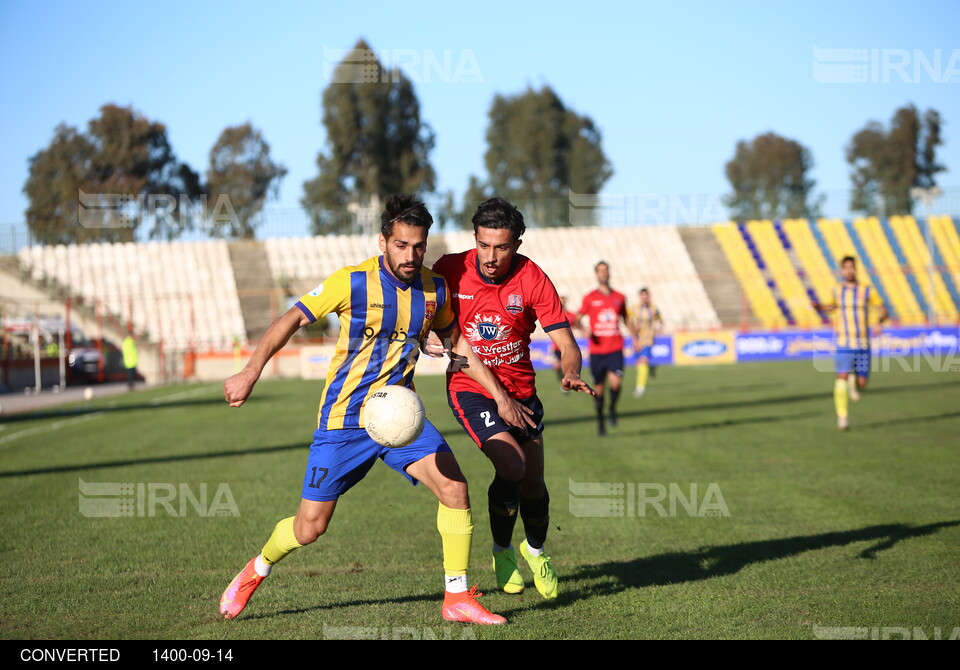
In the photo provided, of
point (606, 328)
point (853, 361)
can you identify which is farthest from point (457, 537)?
point (853, 361)

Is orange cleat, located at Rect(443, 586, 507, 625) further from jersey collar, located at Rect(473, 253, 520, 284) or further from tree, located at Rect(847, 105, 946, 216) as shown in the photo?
tree, located at Rect(847, 105, 946, 216)

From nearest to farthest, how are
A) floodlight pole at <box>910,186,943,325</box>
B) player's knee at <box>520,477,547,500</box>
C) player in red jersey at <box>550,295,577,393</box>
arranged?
player's knee at <box>520,477,547,500</box>
player in red jersey at <box>550,295,577,393</box>
floodlight pole at <box>910,186,943,325</box>

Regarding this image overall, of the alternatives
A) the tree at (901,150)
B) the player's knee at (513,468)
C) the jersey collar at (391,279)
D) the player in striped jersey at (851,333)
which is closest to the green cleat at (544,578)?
the player's knee at (513,468)

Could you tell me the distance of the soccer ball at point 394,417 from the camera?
4.93 m

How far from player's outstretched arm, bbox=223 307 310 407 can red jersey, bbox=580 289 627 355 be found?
1022cm

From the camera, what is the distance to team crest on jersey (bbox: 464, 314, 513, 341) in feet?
19.0

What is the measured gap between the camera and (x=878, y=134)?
83312 mm

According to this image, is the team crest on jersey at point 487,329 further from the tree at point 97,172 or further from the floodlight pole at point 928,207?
the tree at point 97,172

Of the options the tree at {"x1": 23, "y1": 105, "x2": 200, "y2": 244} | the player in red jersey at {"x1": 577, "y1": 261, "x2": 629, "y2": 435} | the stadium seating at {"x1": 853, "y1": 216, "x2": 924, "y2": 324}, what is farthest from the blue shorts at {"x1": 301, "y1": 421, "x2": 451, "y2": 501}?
the tree at {"x1": 23, "y1": 105, "x2": 200, "y2": 244}

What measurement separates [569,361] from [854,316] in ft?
32.9

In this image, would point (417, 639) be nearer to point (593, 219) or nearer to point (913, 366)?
point (913, 366)

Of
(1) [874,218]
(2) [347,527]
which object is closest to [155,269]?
(1) [874,218]

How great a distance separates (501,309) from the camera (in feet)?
19.0

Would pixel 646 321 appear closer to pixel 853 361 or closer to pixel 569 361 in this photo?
pixel 853 361
